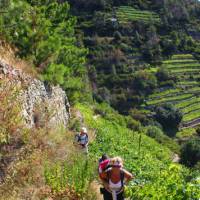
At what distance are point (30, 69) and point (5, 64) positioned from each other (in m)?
2.61

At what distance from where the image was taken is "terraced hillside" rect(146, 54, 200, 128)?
72.8 meters

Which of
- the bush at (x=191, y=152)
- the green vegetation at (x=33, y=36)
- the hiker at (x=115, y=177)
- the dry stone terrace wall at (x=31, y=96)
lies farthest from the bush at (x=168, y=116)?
the hiker at (x=115, y=177)

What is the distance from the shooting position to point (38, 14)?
57.3 ft

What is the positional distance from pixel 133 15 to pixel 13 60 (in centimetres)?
8603

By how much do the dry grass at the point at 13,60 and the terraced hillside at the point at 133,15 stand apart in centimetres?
7847

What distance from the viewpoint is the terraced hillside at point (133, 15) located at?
9525 cm

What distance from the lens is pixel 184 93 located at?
7756cm

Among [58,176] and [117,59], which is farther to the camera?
[117,59]

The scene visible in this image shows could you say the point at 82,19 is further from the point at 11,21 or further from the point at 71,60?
the point at 11,21

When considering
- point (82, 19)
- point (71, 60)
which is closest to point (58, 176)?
point (71, 60)

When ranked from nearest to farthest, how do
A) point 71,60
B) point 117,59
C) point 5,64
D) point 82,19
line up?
point 5,64, point 71,60, point 117,59, point 82,19

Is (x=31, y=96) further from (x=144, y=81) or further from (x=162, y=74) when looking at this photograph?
(x=162, y=74)

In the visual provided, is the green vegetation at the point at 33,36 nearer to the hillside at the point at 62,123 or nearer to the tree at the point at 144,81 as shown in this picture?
the hillside at the point at 62,123

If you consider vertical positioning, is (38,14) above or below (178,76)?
above
